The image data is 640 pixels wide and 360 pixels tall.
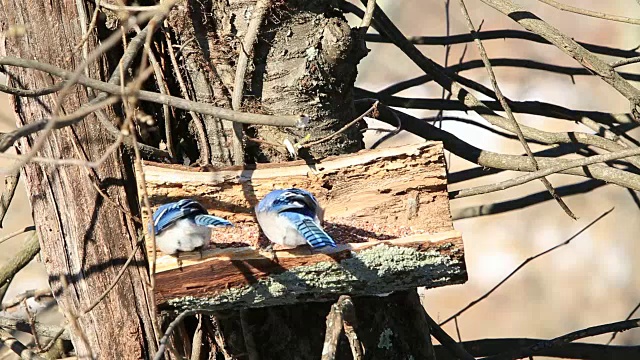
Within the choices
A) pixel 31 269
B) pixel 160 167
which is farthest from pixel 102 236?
pixel 31 269

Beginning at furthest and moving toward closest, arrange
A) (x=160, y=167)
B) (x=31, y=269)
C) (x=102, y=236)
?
(x=31, y=269) < (x=102, y=236) < (x=160, y=167)

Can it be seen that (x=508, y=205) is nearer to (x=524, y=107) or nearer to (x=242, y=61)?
(x=524, y=107)

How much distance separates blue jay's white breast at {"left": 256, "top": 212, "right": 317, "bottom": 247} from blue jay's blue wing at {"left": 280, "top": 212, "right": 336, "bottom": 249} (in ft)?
0.04

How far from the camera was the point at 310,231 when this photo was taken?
1.75 metres

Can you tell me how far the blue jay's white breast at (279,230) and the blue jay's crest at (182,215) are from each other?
99 millimetres

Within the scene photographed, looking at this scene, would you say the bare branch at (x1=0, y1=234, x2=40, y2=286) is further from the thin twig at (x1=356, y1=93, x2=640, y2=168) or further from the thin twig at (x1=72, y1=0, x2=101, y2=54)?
the thin twig at (x1=356, y1=93, x2=640, y2=168)

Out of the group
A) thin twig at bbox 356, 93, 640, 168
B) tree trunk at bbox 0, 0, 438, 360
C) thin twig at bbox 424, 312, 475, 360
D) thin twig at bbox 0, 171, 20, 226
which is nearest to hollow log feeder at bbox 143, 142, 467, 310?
tree trunk at bbox 0, 0, 438, 360

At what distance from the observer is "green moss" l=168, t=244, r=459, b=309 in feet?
5.91

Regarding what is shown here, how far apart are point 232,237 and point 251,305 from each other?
0.80 feet

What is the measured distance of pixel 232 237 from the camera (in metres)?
2.10

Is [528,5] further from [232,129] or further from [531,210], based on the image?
[232,129]

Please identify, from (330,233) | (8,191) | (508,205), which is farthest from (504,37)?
(8,191)

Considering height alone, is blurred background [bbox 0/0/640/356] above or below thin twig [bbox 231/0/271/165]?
above

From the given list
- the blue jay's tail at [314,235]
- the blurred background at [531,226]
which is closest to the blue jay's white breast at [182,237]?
the blue jay's tail at [314,235]
